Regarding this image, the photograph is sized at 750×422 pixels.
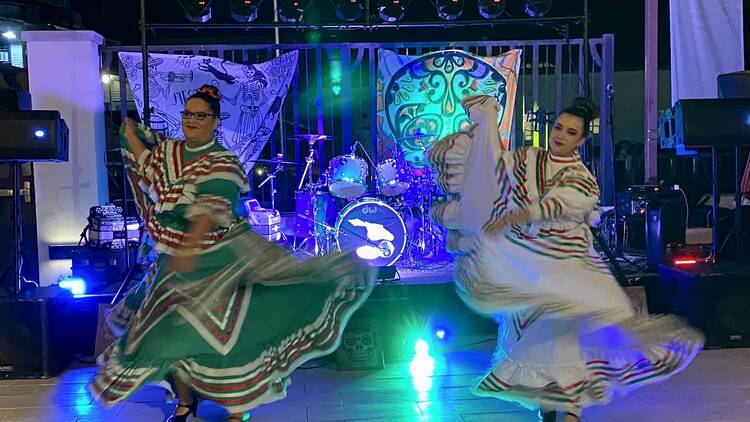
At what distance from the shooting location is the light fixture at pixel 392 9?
6.83 m

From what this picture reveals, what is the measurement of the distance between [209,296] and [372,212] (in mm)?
3629

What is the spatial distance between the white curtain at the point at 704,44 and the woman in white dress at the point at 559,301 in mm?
4515

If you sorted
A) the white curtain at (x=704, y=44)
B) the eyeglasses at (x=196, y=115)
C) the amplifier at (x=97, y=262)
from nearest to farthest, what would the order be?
1. the eyeglasses at (x=196, y=115)
2. the amplifier at (x=97, y=262)
3. the white curtain at (x=704, y=44)

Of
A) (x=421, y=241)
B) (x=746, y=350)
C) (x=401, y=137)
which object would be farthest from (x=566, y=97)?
(x=746, y=350)

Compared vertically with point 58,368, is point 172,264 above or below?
above

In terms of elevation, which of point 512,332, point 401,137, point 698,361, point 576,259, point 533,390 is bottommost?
point 698,361

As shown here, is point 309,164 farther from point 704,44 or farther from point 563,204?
point 563,204

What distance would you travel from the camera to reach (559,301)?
10.2 ft

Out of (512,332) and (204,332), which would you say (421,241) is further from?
(204,332)

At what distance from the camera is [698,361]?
15.7ft

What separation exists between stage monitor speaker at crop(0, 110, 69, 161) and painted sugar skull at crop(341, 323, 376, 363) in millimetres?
2354

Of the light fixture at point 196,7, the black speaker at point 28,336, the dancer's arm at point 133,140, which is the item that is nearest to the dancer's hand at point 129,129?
the dancer's arm at point 133,140

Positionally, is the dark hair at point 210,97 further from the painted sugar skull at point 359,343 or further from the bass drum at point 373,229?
the bass drum at point 373,229

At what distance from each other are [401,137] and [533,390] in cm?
455
